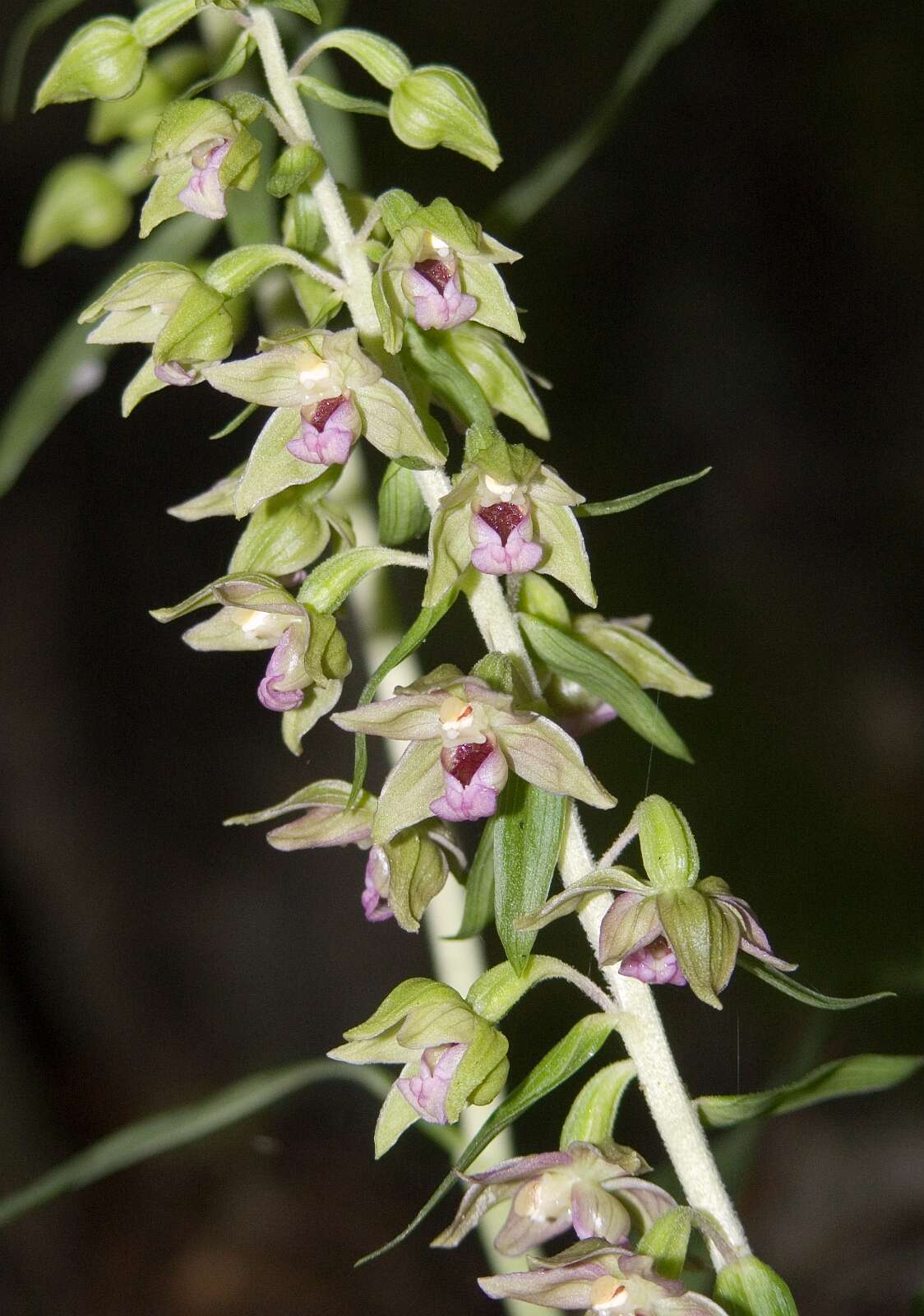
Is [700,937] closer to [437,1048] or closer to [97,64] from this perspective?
[437,1048]

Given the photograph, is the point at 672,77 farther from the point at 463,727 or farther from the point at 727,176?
the point at 463,727

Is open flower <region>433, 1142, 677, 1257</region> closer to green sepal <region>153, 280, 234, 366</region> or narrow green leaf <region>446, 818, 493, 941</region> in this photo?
narrow green leaf <region>446, 818, 493, 941</region>

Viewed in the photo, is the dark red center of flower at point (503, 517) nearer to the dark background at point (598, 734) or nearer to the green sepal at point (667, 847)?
the green sepal at point (667, 847)

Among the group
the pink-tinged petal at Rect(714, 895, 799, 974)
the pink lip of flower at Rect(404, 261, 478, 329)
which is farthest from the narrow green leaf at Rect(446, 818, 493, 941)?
the pink lip of flower at Rect(404, 261, 478, 329)

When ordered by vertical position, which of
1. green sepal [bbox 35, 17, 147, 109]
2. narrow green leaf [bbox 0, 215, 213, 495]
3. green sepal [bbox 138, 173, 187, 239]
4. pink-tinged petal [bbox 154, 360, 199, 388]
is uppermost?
green sepal [bbox 35, 17, 147, 109]

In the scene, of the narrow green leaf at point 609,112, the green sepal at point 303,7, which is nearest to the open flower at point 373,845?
the green sepal at point 303,7

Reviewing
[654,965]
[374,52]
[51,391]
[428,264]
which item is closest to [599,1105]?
[654,965]

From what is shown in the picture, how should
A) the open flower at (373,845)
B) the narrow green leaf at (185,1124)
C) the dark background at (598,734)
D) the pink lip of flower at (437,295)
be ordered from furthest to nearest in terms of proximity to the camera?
1. the dark background at (598,734)
2. the narrow green leaf at (185,1124)
3. the open flower at (373,845)
4. the pink lip of flower at (437,295)
